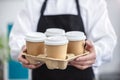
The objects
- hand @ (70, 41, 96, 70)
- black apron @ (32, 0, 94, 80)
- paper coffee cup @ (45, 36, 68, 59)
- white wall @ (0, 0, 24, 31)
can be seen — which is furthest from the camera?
white wall @ (0, 0, 24, 31)

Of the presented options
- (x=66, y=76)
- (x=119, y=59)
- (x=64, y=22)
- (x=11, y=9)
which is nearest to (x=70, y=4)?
(x=64, y=22)

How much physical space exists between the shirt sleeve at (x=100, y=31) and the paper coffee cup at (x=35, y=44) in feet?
1.08

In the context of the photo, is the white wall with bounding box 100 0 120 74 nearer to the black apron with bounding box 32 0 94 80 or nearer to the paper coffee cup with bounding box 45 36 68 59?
the black apron with bounding box 32 0 94 80

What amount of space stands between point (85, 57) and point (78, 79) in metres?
0.25

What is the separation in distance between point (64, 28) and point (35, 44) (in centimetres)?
31

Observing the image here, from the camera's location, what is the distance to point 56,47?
0.93 metres

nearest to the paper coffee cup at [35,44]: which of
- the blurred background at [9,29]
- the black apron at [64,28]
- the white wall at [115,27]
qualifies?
the black apron at [64,28]

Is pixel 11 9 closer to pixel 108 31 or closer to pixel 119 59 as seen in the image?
pixel 119 59

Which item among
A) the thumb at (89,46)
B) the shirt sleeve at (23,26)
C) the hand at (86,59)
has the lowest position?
the hand at (86,59)

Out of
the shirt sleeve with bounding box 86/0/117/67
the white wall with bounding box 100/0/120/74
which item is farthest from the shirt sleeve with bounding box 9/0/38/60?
the white wall with bounding box 100/0/120/74

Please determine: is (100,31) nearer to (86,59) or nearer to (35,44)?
(86,59)

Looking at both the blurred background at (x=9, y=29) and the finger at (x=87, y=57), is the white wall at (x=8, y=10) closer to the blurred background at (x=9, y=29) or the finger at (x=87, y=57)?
the blurred background at (x=9, y=29)

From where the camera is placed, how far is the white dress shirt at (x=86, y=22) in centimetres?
126

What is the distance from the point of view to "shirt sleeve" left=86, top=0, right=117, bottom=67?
125 cm
